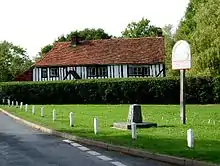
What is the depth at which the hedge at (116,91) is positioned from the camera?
47594mm

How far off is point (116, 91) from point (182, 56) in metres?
27.8

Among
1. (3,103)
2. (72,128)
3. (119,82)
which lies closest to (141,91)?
(119,82)

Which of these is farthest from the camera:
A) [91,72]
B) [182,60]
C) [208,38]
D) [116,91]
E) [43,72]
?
[43,72]

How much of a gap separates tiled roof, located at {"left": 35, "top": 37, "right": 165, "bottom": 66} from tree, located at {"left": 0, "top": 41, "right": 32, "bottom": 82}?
Result: 23906 millimetres

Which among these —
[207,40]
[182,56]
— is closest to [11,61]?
[207,40]

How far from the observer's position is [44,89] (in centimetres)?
5169

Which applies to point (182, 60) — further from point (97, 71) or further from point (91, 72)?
point (91, 72)

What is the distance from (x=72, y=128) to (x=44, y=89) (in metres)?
31.4

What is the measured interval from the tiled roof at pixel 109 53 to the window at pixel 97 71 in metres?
0.97

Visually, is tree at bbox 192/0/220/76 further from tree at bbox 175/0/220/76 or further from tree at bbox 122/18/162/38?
tree at bbox 122/18/162/38

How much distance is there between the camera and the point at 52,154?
45.9 ft

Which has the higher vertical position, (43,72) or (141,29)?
(141,29)

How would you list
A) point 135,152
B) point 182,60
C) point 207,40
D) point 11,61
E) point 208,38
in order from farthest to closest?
point 11,61 → point 207,40 → point 208,38 → point 182,60 → point 135,152

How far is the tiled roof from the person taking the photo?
62.3 meters
